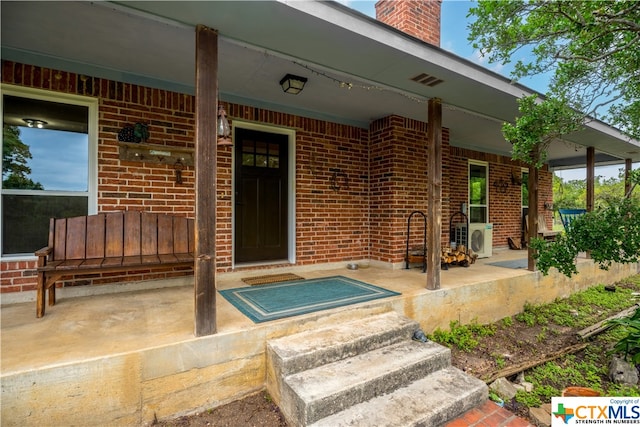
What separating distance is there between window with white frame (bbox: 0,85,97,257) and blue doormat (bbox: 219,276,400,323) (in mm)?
1855

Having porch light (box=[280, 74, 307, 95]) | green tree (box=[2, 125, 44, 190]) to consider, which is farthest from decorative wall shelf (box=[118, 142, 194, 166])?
porch light (box=[280, 74, 307, 95])

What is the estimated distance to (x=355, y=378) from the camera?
2057 mm

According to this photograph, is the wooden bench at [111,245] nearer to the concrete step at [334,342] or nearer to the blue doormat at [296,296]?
the blue doormat at [296,296]

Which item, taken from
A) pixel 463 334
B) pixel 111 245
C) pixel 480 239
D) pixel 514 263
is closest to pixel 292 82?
pixel 111 245

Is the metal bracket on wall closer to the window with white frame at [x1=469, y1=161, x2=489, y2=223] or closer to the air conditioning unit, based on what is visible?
the air conditioning unit

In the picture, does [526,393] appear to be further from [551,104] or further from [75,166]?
[75,166]

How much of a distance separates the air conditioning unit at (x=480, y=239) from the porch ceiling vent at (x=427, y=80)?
363 cm

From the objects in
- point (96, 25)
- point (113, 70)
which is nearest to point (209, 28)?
point (96, 25)

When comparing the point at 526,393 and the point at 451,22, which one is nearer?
the point at 526,393

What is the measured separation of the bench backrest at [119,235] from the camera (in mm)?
2764

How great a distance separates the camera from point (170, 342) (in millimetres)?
2002

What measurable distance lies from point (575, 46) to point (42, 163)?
5.27 meters

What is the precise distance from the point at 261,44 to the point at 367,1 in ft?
15.9

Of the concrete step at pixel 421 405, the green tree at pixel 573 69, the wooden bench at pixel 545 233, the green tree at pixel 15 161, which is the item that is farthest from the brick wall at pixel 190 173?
A: the wooden bench at pixel 545 233
